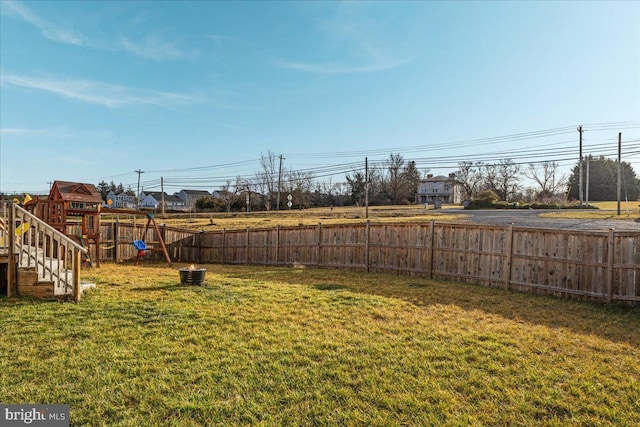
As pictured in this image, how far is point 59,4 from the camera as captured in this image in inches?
364

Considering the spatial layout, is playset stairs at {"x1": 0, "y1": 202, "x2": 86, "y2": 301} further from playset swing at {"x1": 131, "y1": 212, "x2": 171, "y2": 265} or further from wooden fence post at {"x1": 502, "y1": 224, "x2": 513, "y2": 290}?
wooden fence post at {"x1": 502, "y1": 224, "x2": 513, "y2": 290}

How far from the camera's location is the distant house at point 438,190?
6022 cm

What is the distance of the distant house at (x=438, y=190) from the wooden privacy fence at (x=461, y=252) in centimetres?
4964

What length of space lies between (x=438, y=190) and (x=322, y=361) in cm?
5990

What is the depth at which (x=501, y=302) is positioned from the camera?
696cm

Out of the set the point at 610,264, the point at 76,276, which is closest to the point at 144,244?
the point at 76,276

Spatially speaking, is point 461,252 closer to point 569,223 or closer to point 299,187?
point 569,223

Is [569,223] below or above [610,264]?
above

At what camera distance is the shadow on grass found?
549 cm

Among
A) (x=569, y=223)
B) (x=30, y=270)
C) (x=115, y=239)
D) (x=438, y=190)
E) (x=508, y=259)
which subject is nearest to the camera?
(x=30, y=270)

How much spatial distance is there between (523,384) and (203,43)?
572 inches

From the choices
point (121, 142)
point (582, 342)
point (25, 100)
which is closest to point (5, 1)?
point (25, 100)

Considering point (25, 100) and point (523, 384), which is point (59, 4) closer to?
point (25, 100)

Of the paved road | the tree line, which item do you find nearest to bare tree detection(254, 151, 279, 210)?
the tree line
